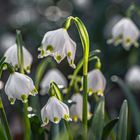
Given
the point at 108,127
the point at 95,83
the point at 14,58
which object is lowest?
the point at 108,127

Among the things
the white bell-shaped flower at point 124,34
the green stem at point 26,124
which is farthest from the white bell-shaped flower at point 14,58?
the white bell-shaped flower at point 124,34

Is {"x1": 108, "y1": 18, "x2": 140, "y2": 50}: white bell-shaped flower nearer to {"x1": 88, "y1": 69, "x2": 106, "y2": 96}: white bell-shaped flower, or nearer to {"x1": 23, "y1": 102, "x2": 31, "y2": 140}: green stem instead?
{"x1": 88, "y1": 69, "x2": 106, "y2": 96}: white bell-shaped flower

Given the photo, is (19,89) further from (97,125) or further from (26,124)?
(97,125)

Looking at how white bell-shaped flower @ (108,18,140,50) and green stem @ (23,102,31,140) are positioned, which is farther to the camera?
white bell-shaped flower @ (108,18,140,50)

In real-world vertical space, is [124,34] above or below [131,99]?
above

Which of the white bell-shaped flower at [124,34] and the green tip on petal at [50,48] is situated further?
the white bell-shaped flower at [124,34]

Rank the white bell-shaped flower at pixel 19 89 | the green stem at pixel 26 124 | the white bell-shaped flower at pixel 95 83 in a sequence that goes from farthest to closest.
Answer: the white bell-shaped flower at pixel 95 83, the green stem at pixel 26 124, the white bell-shaped flower at pixel 19 89

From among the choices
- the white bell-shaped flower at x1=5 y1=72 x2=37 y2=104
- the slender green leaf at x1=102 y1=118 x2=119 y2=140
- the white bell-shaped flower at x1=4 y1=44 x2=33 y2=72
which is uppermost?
the white bell-shaped flower at x1=4 y1=44 x2=33 y2=72

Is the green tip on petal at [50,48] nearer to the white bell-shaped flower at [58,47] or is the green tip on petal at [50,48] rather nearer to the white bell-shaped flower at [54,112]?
the white bell-shaped flower at [58,47]

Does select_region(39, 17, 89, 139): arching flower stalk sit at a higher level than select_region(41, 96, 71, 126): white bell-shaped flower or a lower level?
higher

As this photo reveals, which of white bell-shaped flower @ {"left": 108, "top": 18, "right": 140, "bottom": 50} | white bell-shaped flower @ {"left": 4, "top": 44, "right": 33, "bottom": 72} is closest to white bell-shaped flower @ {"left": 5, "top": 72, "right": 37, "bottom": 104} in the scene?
white bell-shaped flower @ {"left": 4, "top": 44, "right": 33, "bottom": 72}

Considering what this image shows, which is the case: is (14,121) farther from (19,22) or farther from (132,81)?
(19,22)

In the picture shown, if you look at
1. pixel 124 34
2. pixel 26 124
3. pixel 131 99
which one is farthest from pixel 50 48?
pixel 131 99
